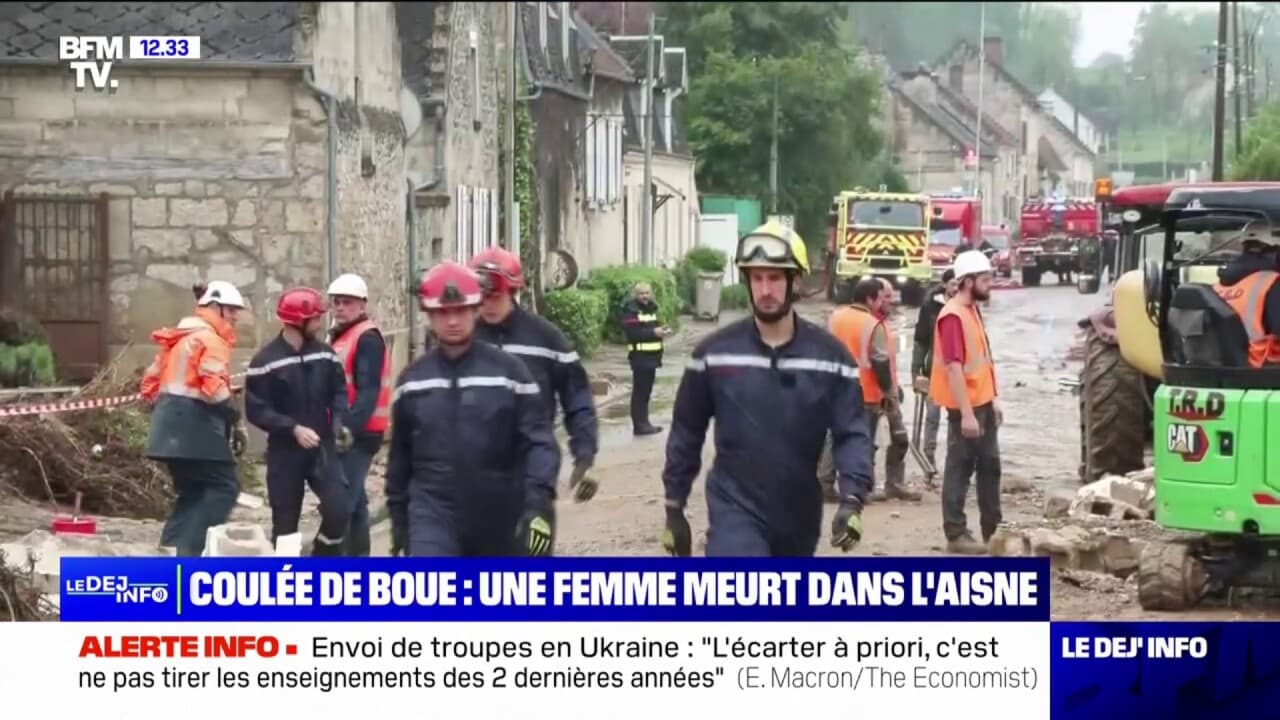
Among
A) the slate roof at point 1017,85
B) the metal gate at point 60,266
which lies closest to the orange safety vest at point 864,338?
the slate roof at point 1017,85

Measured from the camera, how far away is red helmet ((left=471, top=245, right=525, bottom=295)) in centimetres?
662

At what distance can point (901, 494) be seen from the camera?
10625 millimetres

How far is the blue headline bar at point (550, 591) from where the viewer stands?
5.91 m

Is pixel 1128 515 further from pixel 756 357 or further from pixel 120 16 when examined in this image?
pixel 120 16

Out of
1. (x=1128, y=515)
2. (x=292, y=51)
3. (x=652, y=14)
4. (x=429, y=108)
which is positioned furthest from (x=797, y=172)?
(x=1128, y=515)

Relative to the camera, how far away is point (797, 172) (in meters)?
6.78

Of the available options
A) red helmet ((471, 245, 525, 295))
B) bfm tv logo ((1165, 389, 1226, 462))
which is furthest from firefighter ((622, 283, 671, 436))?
bfm tv logo ((1165, 389, 1226, 462))

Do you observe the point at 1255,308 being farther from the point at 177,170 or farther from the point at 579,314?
the point at 177,170

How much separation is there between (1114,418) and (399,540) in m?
5.31

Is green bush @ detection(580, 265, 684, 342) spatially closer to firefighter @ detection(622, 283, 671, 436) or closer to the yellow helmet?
firefighter @ detection(622, 283, 671, 436)

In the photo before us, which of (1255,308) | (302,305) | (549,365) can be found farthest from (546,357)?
(1255,308)

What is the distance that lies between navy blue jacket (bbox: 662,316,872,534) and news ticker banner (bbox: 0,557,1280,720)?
0.64 ft

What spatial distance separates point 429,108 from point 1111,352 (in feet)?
18.1

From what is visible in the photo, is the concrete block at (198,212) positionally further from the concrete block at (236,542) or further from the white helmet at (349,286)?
the concrete block at (236,542)
